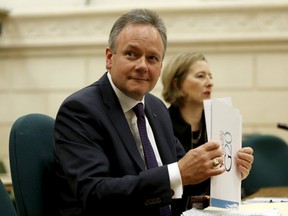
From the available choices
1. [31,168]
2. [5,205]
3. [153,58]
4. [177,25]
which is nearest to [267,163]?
[177,25]

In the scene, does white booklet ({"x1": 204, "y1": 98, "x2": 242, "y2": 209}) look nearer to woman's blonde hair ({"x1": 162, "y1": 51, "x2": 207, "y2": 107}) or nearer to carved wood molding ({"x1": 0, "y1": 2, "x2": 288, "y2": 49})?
woman's blonde hair ({"x1": 162, "y1": 51, "x2": 207, "y2": 107})

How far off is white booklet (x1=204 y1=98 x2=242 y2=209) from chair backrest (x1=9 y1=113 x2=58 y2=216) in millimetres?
681

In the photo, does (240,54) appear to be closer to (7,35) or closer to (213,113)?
(7,35)

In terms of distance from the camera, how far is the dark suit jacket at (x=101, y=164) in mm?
2027

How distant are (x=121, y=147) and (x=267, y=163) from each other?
273cm

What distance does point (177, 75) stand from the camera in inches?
163

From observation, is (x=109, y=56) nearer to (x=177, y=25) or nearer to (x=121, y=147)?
Answer: (x=121, y=147)

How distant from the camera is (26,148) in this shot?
2297 millimetres

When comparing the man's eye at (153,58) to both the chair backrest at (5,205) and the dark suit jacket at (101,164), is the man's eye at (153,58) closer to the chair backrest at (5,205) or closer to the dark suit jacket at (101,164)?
the dark suit jacket at (101,164)

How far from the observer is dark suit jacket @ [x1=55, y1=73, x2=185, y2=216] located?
2027mm

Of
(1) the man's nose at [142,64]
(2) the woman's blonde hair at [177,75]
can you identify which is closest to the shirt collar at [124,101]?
(1) the man's nose at [142,64]

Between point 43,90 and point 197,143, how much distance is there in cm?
252

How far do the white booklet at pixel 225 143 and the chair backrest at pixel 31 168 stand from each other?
68 cm

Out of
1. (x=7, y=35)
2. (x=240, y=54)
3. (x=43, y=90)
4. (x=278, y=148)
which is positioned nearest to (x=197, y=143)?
(x=278, y=148)
